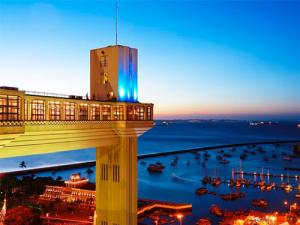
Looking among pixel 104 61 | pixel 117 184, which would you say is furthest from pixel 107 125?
pixel 104 61

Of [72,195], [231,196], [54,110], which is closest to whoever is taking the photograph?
[54,110]

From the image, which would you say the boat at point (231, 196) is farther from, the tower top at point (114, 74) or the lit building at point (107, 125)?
the tower top at point (114, 74)

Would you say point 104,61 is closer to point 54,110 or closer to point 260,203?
point 54,110

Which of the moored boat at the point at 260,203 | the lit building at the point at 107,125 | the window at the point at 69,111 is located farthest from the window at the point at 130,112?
the moored boat at the point at 260,203

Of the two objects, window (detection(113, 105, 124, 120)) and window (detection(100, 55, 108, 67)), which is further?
window (detection(100, 55, 108, 67))

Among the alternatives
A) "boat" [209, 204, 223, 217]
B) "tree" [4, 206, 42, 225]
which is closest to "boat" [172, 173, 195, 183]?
"boat" [209, 204, 223, 217]

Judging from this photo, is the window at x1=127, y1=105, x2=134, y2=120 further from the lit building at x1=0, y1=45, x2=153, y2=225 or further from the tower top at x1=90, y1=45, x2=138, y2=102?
the tower top at x1=90, y1=45, x2=138, y2=102

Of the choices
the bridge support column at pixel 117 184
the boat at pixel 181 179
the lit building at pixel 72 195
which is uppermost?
the bridge support column at pixel 117 184
